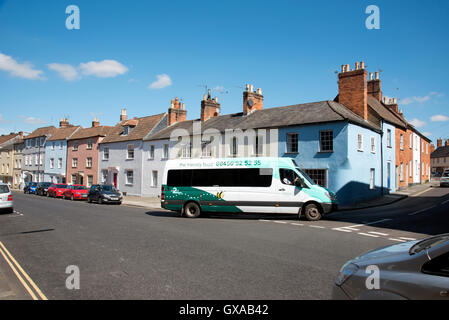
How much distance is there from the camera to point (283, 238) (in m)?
9.95

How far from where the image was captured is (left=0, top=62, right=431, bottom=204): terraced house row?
22.3 m

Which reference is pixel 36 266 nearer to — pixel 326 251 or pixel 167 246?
A: pixel 167 246

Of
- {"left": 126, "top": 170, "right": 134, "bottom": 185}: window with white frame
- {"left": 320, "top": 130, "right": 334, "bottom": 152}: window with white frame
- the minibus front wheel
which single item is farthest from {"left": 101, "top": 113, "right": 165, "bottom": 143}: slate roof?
the minibus front wheel

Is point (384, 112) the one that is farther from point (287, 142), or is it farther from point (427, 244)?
point (427, 244)

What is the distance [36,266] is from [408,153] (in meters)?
35.1

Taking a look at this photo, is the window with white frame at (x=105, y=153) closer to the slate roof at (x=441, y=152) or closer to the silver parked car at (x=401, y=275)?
the silver parked car at (x=401, y=275)

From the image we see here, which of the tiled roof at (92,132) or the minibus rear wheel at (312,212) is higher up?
the tiled roof at (92,132)

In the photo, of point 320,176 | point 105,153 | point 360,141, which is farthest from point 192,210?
point 105,153

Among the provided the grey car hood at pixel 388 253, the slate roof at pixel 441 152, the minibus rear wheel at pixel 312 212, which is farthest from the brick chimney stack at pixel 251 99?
the slate roof at pixel 441 152

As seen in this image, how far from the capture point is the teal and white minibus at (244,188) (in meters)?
14.7

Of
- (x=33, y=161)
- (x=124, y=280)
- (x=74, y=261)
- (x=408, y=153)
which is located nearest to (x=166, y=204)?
(x=74, y=261)

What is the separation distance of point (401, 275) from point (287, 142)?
70.4ft

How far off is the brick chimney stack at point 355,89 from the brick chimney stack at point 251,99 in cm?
783

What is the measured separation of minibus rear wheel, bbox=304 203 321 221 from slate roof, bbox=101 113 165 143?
2458 centimetres
